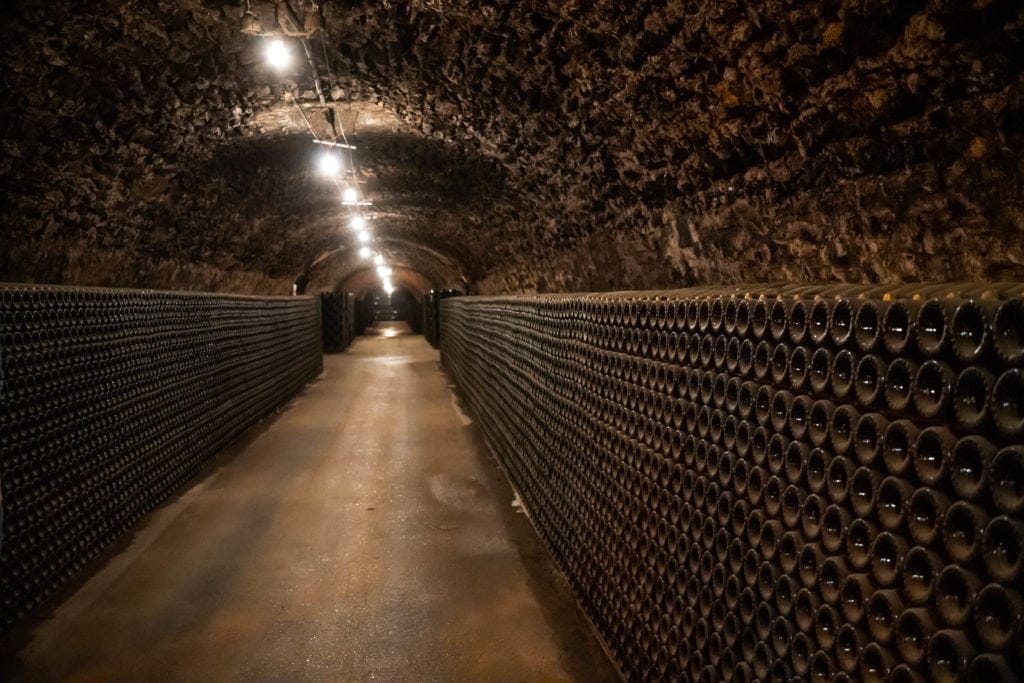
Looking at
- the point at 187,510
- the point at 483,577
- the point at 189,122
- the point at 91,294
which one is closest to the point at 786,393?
the point at 483,577

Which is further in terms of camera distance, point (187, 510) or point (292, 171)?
point (292, 171)

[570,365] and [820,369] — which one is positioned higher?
[820,369]

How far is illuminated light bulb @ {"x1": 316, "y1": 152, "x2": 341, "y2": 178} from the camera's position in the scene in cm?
811

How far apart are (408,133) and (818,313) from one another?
21.4 feet

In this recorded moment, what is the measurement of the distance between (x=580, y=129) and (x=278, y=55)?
240cm

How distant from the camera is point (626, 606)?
2994 millimetres

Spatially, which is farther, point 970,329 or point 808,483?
point 808,483

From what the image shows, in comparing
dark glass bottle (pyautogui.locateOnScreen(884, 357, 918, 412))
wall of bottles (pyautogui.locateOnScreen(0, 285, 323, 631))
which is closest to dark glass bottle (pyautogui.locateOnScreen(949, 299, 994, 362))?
dark glass bottle (pyautogui.locateOnScreen(884, 357, 918, 412))

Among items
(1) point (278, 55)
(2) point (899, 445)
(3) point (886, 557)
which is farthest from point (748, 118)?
(1) point (278, 55)

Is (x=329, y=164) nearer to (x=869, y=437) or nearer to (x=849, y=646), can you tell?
(x=869, y=437)

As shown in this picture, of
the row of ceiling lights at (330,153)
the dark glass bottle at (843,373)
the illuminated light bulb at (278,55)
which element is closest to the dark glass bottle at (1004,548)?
the dark glass bottle at (843,373)

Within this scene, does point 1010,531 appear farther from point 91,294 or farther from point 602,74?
point 91,294

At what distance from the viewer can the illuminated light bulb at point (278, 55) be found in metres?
5.18

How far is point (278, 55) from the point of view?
532 cm
